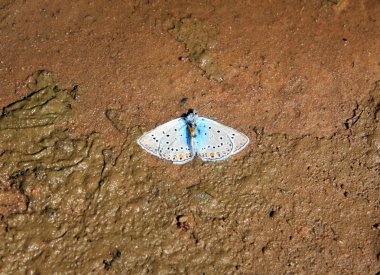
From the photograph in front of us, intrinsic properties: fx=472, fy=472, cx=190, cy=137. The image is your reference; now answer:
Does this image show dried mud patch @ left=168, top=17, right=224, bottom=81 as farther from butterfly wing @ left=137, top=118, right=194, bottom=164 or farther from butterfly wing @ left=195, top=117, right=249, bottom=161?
butterfly wing @ left=137, top=118, right=194, bottom=164

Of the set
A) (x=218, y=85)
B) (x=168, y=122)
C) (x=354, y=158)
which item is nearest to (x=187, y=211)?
(x=168, y=122)

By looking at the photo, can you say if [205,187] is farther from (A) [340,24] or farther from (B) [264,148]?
(A) [340,24]

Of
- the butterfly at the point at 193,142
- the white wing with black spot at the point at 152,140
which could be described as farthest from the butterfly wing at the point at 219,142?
the white wing with black spot at the point at 152,140

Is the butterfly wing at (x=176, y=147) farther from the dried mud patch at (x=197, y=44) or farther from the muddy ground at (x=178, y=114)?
the dried mud patch at (x=197, y=44)

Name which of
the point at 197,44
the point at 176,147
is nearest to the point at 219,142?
the point at 176,147

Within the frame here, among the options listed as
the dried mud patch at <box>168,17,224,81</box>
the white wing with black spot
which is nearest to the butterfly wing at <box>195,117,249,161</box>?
the white wing with black spot

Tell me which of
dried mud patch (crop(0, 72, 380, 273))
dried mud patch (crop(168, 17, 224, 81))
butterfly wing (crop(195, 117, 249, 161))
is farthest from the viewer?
dried mud patch (crop(168, 17, 224, 81))
